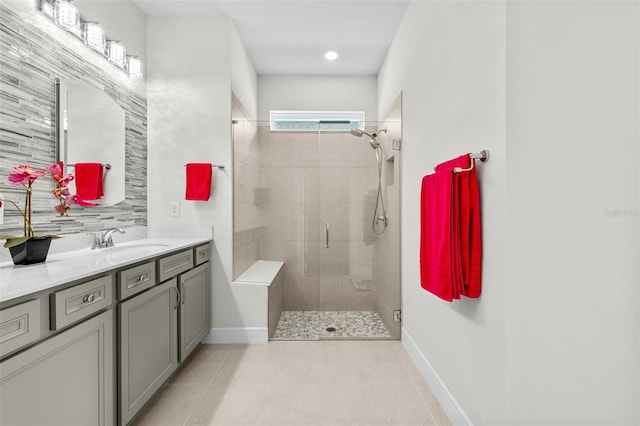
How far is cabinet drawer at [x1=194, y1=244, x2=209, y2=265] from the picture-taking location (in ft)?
7.77

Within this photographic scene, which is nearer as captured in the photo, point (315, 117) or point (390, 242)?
point (390, 242)

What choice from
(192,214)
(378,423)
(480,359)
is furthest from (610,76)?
(192,214)

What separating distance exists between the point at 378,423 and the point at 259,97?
343cm

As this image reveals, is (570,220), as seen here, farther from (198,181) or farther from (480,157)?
(198,181)

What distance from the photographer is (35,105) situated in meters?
1.66

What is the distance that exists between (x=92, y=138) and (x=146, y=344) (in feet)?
4.46

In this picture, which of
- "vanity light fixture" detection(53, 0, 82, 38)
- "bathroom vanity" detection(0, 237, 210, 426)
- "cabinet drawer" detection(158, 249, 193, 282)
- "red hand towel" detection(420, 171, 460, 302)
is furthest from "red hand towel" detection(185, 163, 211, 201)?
"red hand towel" detection(420, 171, 460, 302)

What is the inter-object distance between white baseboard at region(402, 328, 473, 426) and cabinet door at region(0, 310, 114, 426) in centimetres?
160

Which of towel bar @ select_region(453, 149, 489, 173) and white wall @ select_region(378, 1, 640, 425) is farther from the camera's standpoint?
towel bar @ select_region(453, 149, 489, 173)

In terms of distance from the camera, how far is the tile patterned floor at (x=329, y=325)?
275 cm

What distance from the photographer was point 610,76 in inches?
46.1

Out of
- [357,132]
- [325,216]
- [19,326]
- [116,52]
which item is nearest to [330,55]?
[357,132]

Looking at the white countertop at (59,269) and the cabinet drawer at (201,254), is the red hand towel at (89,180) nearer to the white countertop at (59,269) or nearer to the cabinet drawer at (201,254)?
the white countertop at (59,269)

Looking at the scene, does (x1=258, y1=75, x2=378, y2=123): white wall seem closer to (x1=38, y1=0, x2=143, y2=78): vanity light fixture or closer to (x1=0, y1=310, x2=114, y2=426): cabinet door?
(x1=38, y1=0, x2=143, y2=78): vanity light fixture
